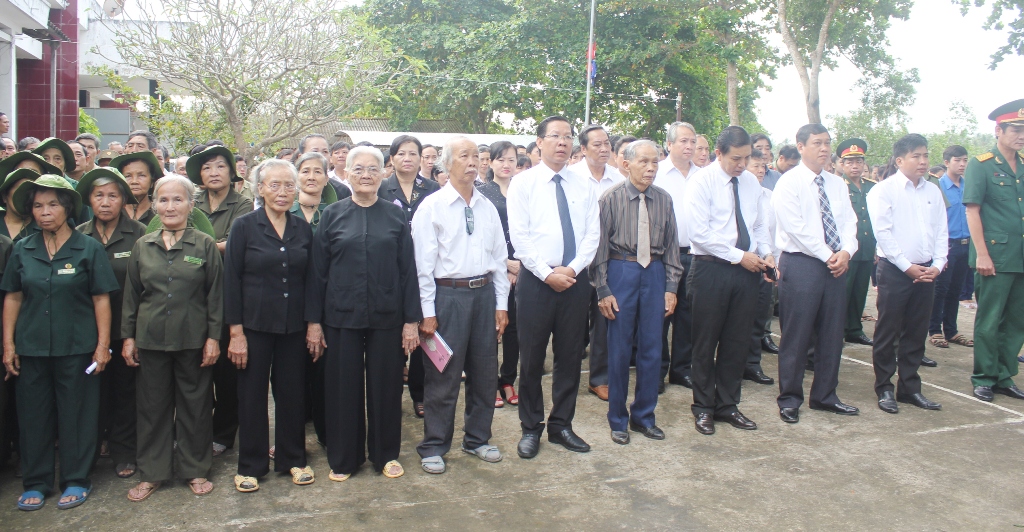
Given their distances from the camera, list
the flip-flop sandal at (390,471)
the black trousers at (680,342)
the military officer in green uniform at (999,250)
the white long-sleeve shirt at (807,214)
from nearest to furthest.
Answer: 1. the flip-flop sandal at (390,471)
2. the white long-sleeve shirt at (807,214)
3. the military officer in green uniform at (999,250)
4. the black trousers at (680,342)

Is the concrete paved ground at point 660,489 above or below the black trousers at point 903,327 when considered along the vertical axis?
below

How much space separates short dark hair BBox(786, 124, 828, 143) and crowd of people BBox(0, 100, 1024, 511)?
1.1 inches

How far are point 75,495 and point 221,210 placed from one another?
1849 millimetres

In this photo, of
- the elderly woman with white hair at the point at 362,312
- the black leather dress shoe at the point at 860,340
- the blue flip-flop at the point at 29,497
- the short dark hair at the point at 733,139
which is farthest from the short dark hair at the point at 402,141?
the black leather dress shoe at the point at 860,340

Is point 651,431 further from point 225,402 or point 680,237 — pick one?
point 225,402

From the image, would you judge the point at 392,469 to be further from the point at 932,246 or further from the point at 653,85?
the point at 653,85

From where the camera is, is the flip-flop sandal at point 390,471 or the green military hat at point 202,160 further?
the green military hat at point 202,160

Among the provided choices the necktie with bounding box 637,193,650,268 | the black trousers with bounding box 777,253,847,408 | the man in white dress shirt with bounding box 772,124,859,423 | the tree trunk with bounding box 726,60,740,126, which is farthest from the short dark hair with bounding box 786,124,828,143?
the tree trunk with bounding box 726,60,740,126

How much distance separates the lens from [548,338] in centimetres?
459

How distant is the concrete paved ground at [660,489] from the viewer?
3646mm

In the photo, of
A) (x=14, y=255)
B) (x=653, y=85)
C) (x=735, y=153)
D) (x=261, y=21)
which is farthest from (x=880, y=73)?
(x=14, y=255)

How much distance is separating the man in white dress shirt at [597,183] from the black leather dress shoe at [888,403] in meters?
2.04

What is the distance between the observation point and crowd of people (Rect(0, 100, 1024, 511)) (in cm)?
394

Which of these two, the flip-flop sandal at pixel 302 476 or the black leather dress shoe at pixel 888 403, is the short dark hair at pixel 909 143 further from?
the flip-flop sandal at pixel 302 476
